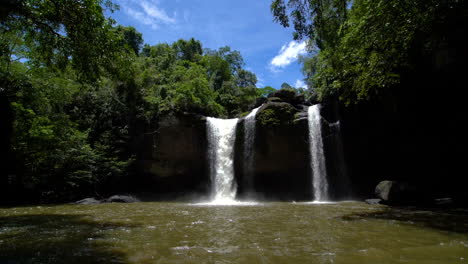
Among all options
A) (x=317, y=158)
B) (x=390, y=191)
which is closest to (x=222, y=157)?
(x=317, y=158)

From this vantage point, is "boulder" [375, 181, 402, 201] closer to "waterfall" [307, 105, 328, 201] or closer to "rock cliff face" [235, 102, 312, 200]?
"waterfall" [307, 105, 328, 201]

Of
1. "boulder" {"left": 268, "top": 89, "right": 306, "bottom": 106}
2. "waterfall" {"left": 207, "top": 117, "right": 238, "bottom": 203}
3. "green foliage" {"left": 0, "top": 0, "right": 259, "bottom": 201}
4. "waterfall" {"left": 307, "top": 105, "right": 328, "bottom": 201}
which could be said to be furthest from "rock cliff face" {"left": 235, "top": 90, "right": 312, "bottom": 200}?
"green foliage" {"left": 0, "top": 0, "right": 259, "bottom": 201}

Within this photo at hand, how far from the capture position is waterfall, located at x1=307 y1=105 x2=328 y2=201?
17.0 metres

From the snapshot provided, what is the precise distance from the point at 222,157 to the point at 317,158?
6.54 meters

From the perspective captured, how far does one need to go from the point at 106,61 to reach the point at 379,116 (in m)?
16.4

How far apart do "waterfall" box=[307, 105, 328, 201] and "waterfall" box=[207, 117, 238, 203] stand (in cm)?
535

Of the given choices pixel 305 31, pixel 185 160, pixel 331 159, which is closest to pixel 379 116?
pixel 331 159

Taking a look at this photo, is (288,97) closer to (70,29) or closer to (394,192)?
(394,192)

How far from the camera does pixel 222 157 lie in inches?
742

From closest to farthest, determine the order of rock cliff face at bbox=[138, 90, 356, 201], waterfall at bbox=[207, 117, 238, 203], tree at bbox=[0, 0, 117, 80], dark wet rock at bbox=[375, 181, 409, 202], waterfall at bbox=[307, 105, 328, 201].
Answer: tree at bbox=[0, 0, 117, 80]
dark wet rock at bbox=[375, 181, 409, 202]
waterfall at bbox=[307, 105, 328, 201]
rock cliff face at bbox=[138, 90, 356, 201]
waterfall at bbox=[207, 117, 238, 203]

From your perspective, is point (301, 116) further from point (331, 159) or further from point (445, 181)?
point (445, 181)

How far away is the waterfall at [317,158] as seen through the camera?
55.7 ft

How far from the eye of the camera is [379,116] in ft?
56.6

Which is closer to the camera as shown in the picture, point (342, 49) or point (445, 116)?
point (342, 49)
